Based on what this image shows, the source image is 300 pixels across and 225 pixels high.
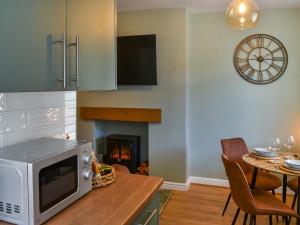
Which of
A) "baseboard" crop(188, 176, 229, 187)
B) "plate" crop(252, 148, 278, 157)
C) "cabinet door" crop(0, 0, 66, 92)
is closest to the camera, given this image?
"cabinet door" crop(0, 0, 66, 92)

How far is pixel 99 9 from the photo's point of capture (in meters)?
1.61

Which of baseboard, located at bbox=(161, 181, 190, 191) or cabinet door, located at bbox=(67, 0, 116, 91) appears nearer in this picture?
cabinet door, located at bbox=(67, 0, 116, 91)

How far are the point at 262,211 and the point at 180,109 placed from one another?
1855 mm

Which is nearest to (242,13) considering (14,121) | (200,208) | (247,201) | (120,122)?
(247,201)

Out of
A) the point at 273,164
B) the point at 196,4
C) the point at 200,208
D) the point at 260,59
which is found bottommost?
the point at 200,208

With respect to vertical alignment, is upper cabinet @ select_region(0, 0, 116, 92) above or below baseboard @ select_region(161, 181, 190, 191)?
above

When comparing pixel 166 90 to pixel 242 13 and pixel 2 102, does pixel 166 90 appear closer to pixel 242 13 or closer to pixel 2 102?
pixel 242 13

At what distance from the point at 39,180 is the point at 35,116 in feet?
1.80

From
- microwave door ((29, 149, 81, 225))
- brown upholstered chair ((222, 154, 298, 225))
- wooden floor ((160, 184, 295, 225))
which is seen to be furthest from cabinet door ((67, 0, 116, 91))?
wooden floor ((160, 184, 295, 225))

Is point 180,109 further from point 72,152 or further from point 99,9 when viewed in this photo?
point 72,152

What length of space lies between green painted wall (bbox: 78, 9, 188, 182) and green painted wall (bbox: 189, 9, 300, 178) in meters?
0.32

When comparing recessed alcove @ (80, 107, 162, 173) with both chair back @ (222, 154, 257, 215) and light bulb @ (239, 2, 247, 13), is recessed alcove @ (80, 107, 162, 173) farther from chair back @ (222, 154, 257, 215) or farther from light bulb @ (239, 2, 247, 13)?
light bulb @ (239, 2, 247, 13)

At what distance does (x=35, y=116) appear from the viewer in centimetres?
156

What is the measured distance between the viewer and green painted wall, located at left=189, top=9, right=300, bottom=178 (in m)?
3.68
